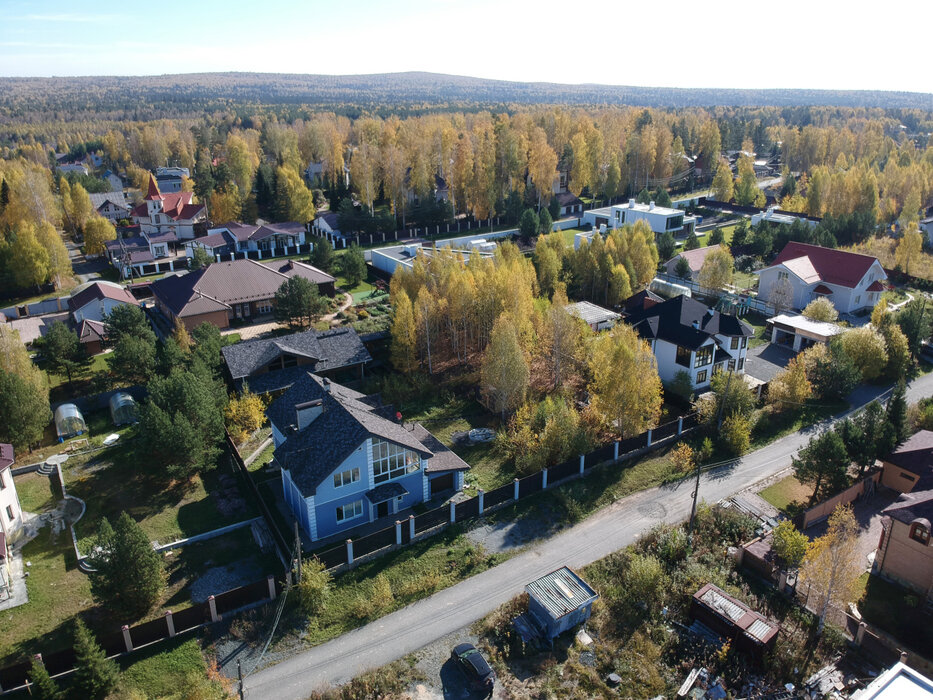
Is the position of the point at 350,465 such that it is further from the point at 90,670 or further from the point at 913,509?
the point at 913,509

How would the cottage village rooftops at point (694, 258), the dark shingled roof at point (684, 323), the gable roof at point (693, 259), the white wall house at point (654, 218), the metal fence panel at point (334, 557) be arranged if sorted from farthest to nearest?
the white wall house at point (654, 218) < the gable roof at point (693, 259) < the cottage village rooftops at point (694, 258) < the dark shingled roof at point (684, 323) < the metal fence panel at point (334, 557)

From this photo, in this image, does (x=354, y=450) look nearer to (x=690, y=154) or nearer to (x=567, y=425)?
(x=567, y=425)

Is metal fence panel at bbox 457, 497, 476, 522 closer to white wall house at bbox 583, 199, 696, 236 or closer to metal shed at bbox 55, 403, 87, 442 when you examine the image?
metal shed at bbox 55, 403, 87, 442

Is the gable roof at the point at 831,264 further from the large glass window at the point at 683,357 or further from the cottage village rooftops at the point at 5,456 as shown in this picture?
the cottage village rooftops at the point at 5,456

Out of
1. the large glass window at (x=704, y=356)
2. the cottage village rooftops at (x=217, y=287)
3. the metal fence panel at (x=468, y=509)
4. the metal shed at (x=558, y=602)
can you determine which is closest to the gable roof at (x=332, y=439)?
the metal fence panel at (x=468, y=509)

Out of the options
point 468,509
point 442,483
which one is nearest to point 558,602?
point 468,509

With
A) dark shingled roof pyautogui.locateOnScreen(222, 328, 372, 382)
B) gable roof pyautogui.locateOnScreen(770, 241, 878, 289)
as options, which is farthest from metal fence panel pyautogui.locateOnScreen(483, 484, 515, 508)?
gable roof pyautogui.locateOnScreen(770, 241, 878, 289)
